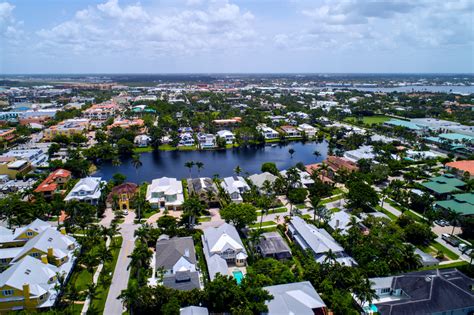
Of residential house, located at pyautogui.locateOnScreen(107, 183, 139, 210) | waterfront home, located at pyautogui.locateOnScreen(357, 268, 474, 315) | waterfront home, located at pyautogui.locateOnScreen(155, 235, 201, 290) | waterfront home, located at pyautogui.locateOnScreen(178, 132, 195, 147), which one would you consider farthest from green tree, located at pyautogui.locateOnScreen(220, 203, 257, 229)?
waterfront home, located at pyautogui.locateOnScreen(178, 132, 195, 147)

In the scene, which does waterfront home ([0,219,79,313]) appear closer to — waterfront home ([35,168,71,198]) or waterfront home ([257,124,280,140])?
waterfront home ([35,168,71,198])

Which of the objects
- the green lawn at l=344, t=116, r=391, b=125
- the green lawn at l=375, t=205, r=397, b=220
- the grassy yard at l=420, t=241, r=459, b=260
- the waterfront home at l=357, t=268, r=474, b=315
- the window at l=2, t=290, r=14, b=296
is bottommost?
the grassy yard at l=420, t=241, r=459, b=260

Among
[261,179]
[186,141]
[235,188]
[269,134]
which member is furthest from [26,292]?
[269,134]

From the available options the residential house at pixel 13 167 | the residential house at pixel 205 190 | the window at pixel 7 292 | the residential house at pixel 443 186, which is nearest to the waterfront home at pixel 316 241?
the residential house at pixel 205 190

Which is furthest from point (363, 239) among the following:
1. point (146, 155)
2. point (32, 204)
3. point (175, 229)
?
point (146, 155)

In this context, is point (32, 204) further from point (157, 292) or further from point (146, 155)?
point (146, 155)
